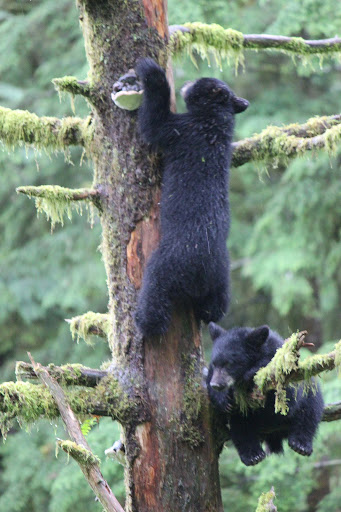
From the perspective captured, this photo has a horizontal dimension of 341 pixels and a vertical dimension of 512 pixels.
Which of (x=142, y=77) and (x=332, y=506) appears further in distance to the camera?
(x=332, y=506)

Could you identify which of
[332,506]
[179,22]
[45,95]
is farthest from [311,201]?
[45,95]

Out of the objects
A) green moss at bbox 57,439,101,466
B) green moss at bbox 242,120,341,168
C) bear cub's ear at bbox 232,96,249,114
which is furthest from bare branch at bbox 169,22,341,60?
green moss at bbox 57,439,101,466

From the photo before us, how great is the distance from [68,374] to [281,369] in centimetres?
108

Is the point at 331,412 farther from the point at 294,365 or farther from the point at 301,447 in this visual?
the point at 294,365

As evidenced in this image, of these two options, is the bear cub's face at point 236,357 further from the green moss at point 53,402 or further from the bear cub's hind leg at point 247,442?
the green moss at point 53,402

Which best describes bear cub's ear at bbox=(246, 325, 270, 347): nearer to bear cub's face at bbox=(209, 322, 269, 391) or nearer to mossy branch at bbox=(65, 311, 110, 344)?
bear cub's face at bbox=(209, 322, 269, 391)

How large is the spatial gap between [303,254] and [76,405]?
17.7 ft

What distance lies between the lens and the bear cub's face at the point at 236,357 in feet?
11.3

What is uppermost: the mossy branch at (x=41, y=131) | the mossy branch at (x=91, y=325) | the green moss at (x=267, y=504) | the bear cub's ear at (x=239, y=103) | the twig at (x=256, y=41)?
the twig at (x=256, y=41)

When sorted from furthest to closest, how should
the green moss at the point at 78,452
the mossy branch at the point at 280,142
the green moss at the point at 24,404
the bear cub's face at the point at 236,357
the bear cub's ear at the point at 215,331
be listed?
the mossy branch at the point at 280,142, the bear cub's ear at the point at 215,331, the bear cub's face at the point at 236,357, the green moss at the point at 24,404, the green moss at the point at 78,452

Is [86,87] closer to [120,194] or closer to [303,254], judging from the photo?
[120,194]

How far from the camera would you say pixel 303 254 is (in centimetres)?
823

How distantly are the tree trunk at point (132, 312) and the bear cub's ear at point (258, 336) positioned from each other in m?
0.29

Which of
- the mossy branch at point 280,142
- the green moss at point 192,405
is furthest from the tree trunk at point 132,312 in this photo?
the mossy branch at point 280,142
